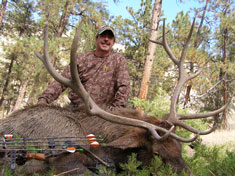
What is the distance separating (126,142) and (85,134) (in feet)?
1.98

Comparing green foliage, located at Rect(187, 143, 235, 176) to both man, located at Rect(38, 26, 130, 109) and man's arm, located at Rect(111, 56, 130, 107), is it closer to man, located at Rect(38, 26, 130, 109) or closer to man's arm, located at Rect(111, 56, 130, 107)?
man's arm, located at Rect(111, 56, 130, 107)

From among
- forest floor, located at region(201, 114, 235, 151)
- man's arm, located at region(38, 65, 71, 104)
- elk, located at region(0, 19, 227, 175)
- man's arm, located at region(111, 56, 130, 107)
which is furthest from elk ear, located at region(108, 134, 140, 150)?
forest floor, located at region(201, 114, 235, 151)

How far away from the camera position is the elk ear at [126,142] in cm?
292

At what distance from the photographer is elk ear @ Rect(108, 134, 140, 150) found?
2918mm

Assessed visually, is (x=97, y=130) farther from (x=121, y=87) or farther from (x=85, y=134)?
(x=121, y=87)

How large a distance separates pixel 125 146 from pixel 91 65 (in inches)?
91.7

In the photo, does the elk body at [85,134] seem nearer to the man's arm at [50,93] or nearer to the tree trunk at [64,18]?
the man's arm at [50,93]

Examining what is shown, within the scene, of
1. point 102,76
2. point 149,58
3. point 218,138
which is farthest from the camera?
point 149,58

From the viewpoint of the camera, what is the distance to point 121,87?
15.0 feet

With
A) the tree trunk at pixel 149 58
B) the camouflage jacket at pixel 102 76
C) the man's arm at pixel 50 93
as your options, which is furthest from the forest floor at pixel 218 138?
the man's arm at pixel 50 93

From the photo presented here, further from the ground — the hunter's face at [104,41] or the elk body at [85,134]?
the hunter's face at [104,41]

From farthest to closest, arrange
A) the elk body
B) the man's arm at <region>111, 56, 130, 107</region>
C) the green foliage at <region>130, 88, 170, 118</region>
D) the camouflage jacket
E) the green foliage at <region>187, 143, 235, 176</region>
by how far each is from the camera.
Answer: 1. the green foliage at <region>130, 88, 170, 118</region>
2. the camouflage jacket
3. the man's arm at <region>111, 56, 130, 107</region>
4. the elk body
5. the green foliage at <region>187, 143, 235, 176</region>

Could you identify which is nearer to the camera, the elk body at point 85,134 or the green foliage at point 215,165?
the green foliage at point 215,165

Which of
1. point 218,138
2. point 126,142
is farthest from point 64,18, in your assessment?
point 126,142
